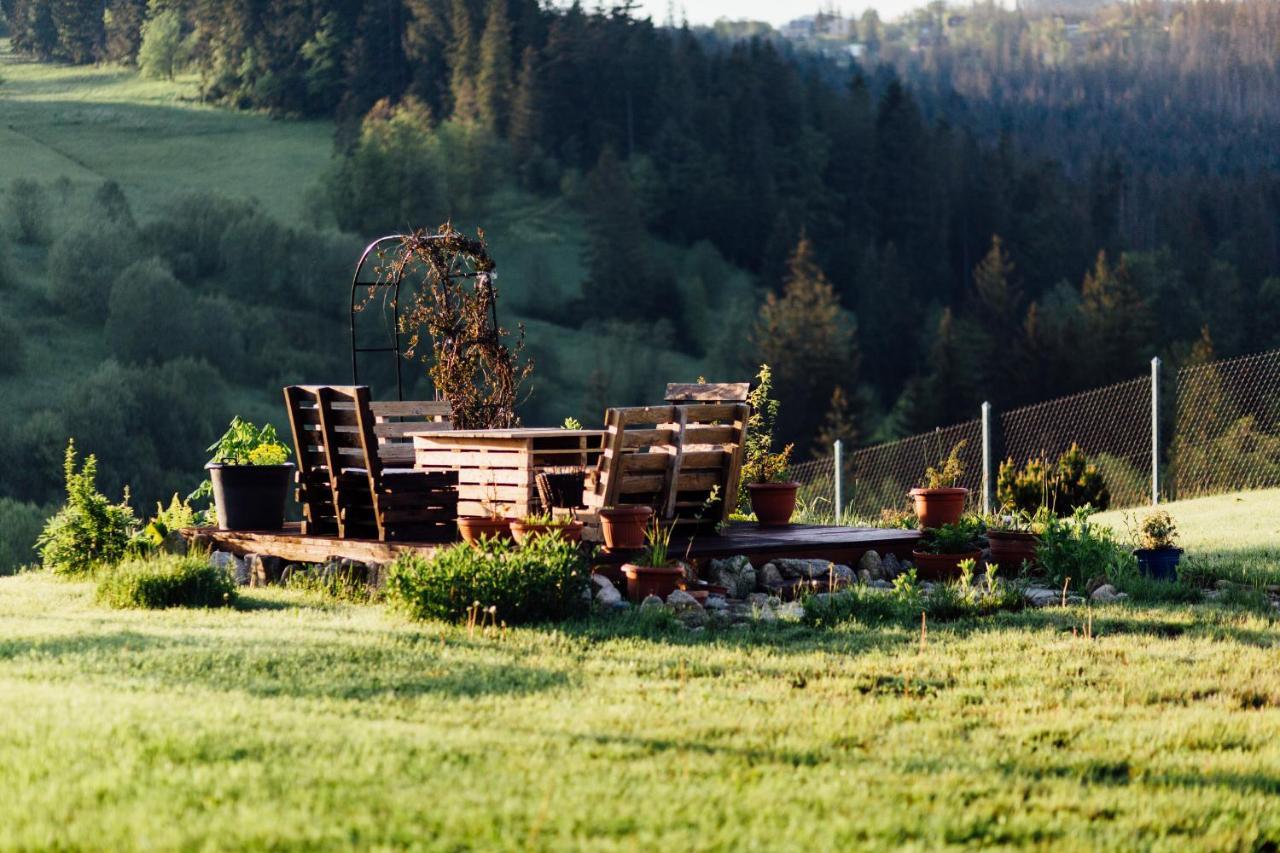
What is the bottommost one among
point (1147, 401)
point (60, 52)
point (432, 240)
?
point (1147, 401)

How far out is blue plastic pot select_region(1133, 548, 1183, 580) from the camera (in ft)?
28.4

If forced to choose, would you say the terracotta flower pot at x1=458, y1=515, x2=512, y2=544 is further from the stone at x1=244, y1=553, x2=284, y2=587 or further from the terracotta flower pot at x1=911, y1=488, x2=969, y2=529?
the terracotta flower pot at x1=911, y1=488, x2=969, y2=529

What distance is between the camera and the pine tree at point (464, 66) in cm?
7369

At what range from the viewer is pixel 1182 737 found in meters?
5.08

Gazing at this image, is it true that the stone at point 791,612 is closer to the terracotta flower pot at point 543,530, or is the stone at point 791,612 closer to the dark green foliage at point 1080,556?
the terracotta flower pot at point 543,530

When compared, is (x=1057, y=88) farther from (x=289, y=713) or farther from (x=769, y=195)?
(x=289, y=713)

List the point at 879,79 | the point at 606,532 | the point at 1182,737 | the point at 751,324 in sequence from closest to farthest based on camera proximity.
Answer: the point at 1182,737
the point at 606,532
the point at 751,324
the point at 879,79

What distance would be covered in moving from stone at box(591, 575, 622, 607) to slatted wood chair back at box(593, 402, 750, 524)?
0.95 metres

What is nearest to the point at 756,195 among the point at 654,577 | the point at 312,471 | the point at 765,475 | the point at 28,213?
the point at 28,213

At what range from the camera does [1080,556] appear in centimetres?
845

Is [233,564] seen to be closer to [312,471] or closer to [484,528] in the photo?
[312,471]

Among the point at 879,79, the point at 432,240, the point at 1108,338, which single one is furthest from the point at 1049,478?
the point at 879,79

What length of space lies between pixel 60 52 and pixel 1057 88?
241ft

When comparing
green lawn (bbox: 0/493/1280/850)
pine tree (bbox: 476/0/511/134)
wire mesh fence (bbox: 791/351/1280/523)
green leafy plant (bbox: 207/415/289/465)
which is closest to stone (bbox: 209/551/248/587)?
green leafy plant (bbox: 207/415/289/465)
